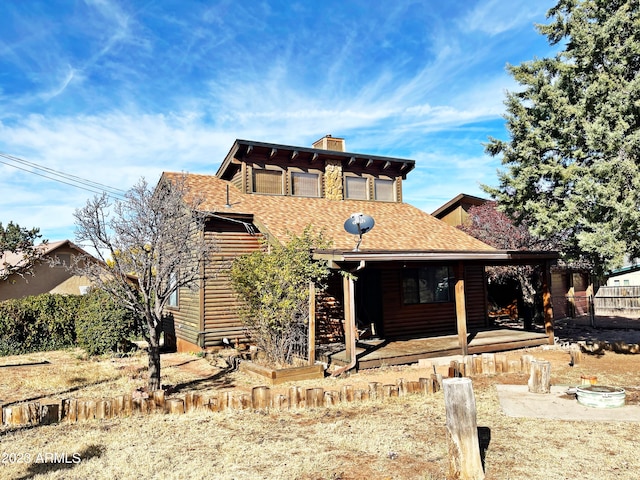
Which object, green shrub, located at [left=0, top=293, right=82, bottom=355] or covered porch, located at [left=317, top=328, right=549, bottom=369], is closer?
covered porch, located at [left=317, top=328, right=549, bottom=369]

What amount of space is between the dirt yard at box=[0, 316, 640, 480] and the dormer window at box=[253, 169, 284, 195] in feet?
31.0

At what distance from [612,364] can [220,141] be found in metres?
22.9

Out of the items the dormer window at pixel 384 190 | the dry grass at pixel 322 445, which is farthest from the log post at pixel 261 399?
the dormer window at pixel 384 190

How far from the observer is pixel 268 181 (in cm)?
1731

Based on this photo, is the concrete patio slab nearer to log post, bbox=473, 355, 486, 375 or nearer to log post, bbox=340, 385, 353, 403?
log post, bbox=473, 355, 486, 375

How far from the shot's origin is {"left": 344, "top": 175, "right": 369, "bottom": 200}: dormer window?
18.9m

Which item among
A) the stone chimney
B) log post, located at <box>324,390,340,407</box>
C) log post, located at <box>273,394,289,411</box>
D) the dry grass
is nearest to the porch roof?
log post, located at <box>324,390,340,407</box>

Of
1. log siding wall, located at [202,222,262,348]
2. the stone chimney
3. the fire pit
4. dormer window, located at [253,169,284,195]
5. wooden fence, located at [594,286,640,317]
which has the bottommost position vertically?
the fire pit

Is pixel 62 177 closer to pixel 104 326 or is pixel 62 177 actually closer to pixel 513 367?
pixel 104 326

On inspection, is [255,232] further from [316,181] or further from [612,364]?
[612,364]

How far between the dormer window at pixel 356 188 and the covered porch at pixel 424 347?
6.82 meters

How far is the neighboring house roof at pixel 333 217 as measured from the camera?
46.1ft

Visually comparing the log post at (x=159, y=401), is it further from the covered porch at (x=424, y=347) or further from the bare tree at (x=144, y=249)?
the covered porch at (x=424, y=347)

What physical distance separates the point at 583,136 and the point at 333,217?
794cm
